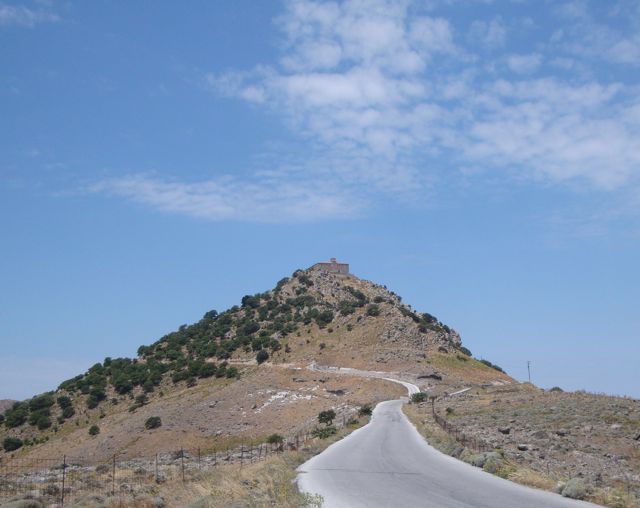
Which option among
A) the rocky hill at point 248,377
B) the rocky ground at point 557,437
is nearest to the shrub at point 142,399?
the rocky hill at point 248,377

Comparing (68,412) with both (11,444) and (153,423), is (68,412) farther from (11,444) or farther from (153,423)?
(153,423)

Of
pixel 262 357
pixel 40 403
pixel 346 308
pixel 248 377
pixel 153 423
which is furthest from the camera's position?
pixel 346 308

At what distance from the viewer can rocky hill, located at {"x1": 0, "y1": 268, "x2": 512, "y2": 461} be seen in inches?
2569

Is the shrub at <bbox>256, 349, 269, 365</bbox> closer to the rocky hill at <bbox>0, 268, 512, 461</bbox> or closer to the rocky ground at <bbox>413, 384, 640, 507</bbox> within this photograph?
the rocky hill at <bbox>0, 268, 512, 461</bbox>

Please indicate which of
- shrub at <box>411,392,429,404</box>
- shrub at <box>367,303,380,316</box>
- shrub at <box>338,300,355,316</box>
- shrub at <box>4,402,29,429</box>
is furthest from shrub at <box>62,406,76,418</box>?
shrub at <box>411,392,429,404</box>

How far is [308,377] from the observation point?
79250mm

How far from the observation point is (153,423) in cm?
6675

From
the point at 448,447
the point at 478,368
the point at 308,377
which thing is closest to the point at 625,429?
the point at 448,447

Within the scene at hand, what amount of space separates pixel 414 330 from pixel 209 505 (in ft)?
293

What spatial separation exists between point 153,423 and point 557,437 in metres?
45.3

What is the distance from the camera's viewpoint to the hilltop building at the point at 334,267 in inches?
5726

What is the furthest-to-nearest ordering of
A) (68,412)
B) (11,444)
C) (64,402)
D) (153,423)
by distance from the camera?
(64,402) < (68,412) < (11,444) < (153,423)

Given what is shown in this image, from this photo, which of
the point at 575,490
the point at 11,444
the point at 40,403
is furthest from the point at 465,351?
the point at 575,490

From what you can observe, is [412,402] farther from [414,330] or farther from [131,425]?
[414,330]
